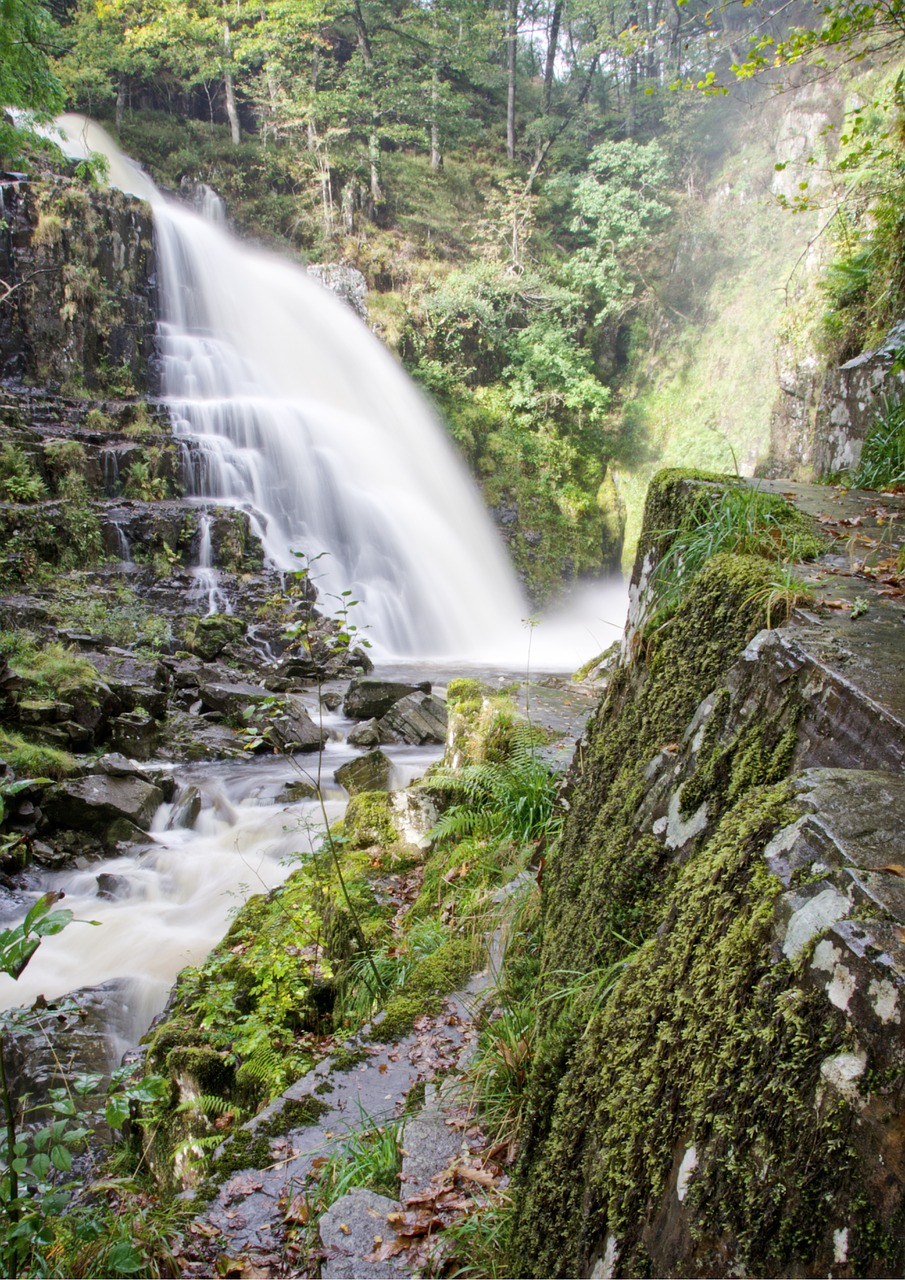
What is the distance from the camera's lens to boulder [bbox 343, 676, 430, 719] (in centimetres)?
1013

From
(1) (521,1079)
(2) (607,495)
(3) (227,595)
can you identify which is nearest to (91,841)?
(1) (521,1079)

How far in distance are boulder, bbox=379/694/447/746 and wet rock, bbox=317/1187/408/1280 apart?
6.78 metres

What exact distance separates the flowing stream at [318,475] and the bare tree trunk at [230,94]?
318 centimetres

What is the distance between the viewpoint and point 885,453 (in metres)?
5.52

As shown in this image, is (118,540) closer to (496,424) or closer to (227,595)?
(227,595)

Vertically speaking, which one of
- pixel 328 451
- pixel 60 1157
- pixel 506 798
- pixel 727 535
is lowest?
pixel 506 798

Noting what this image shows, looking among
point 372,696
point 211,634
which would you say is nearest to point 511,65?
point 211,634

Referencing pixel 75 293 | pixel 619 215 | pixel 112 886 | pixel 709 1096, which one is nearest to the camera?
pixel 709 1096

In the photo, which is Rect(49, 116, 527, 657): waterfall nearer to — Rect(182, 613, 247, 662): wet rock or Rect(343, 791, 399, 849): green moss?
Rect(182, 613, 247, 662): wet rock

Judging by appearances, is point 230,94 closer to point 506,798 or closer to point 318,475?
point 318,475

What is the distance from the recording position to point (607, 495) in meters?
21.0

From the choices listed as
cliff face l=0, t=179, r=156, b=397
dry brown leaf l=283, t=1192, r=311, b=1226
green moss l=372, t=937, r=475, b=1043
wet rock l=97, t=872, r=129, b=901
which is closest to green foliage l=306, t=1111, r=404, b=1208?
dry brown leaf l=283, t=1192, r=311, b=1226

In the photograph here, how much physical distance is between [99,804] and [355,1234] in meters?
5.78

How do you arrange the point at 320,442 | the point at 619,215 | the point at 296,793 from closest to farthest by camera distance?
the point at 296,793, the point at 320,442, the point at 619,215
